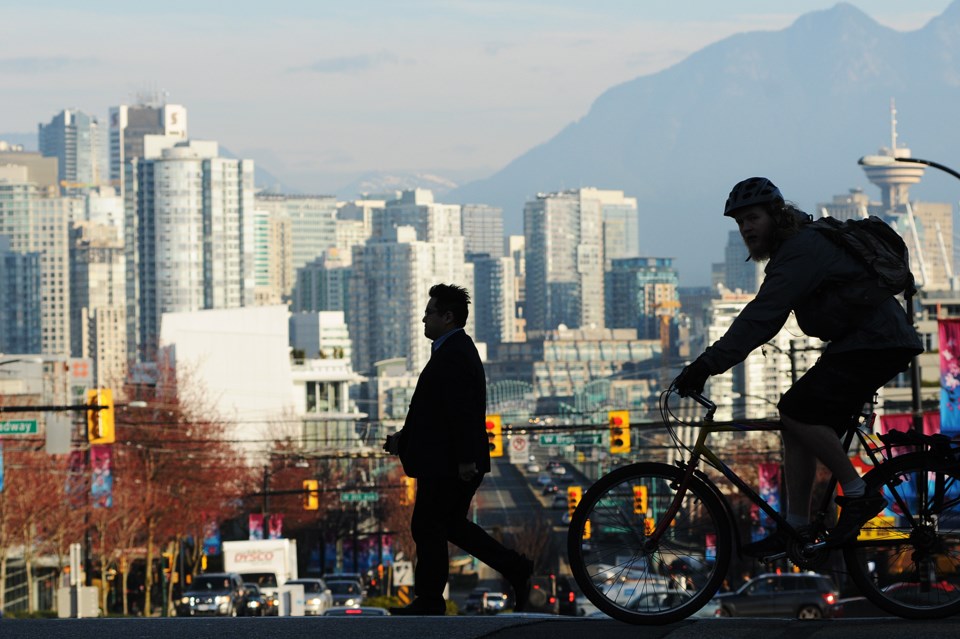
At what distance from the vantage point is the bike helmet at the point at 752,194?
8.03 metres

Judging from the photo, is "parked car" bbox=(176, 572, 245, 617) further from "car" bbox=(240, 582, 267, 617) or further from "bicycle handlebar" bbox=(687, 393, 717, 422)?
"bicycle handlebar" bbox=(687, 393, 717, 422)

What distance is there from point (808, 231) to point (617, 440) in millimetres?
31354

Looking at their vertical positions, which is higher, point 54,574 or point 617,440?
point 617,440

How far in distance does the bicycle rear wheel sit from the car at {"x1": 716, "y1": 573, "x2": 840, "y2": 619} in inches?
966

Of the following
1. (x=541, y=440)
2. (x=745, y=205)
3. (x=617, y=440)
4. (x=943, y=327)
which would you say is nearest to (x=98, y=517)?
(x=541, y=440)

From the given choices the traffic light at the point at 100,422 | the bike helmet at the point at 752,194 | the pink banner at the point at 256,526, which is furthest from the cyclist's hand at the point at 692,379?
the pink banner at the point at 256,526

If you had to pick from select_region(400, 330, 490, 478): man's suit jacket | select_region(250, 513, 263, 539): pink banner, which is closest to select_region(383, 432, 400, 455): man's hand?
select_region(400, 330, 490, 478): man's suit jacket

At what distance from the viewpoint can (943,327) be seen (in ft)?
131

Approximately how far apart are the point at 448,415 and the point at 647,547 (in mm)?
1950

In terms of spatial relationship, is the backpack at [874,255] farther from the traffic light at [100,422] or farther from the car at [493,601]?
the car at [493,601]

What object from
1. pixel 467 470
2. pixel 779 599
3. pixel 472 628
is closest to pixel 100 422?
pixel 779 599

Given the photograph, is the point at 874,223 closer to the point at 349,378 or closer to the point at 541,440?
the point at 541,440

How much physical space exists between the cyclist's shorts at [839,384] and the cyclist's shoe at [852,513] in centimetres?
37

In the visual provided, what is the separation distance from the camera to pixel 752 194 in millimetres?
8078
